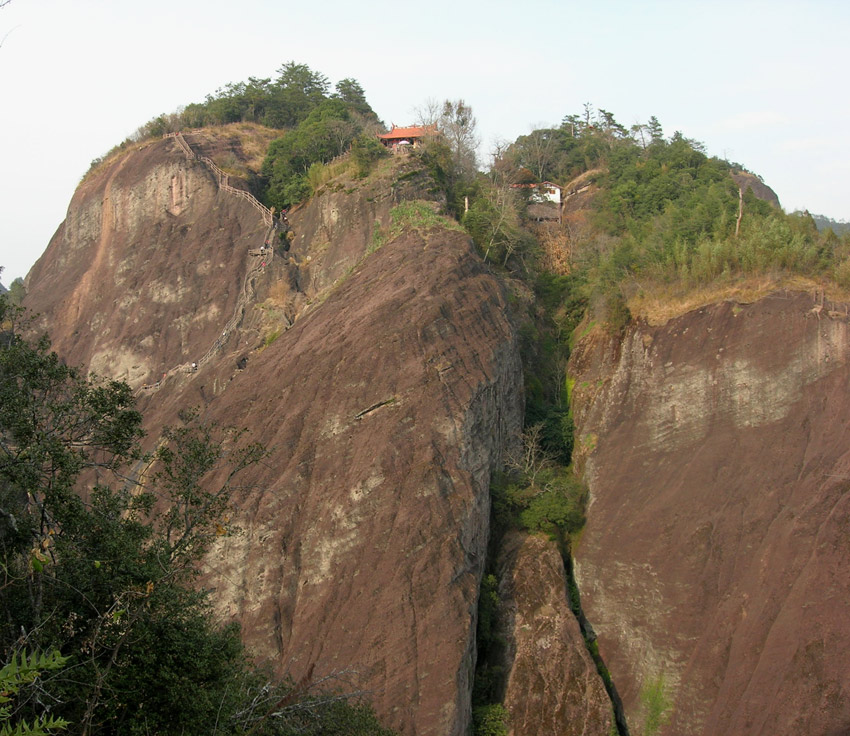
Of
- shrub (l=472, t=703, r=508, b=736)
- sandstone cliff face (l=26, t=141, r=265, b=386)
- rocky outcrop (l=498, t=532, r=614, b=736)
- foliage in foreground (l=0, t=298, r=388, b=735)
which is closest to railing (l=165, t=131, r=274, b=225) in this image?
sandstone cliff face (l=26, t=141, r=265, b=386)

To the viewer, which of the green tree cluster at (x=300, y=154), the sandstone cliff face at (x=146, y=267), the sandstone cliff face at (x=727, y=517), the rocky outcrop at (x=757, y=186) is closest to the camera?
the sandstone cliff face at (x=727, y=517)

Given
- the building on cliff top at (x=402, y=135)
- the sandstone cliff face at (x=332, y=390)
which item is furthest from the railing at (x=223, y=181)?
the building on cliff top at (x=402, y=135)

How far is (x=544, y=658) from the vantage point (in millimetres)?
22312

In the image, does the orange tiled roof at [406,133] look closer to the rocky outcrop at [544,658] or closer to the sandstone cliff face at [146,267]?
the sandstone cliff face at [146,267]

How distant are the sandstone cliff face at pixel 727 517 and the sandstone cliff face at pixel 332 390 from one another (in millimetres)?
4293

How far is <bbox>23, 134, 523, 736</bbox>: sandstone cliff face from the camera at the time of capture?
70.1 ft

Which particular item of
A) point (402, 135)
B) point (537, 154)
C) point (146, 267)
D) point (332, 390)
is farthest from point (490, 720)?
point (537, 154)

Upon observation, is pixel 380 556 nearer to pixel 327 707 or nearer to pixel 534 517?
pixel 534 517

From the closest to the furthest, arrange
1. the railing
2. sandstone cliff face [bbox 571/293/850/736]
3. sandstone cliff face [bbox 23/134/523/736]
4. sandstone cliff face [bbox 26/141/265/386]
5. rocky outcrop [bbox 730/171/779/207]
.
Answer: sandstone cliff face [bbox 571/293/850/736] < sandstone cliff face [bbox 23/134/523/736] < sandstone cliff face [bbox 26/141/265/386] < the railing < rocky outcrop [bbox 730/171/779/207]

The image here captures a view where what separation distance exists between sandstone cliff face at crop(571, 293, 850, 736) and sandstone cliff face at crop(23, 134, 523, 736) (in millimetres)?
4293

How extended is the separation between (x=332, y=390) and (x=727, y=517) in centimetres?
1249

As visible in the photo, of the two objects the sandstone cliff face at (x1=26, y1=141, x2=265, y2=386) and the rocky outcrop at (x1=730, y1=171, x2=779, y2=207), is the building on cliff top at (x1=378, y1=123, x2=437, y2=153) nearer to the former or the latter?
the sandstone cliff face at (x1=26, y1=141, x2=265, y2=386)

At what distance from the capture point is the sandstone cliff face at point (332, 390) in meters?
21.4

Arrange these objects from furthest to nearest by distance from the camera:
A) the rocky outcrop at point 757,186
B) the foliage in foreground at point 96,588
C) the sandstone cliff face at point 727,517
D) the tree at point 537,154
A: the tree at point 537,154, the rocky outcrop at point 757,186, the sandstone cliff face at point 727,517, the foliage in foreground at point 96,588
